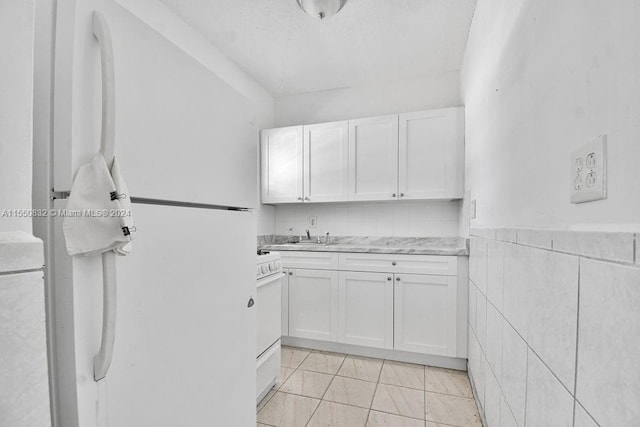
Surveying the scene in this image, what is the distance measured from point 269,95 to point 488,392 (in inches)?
127

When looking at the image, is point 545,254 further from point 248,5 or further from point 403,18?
point 248,5

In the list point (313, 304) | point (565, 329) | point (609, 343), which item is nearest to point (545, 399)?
point (565, 329)

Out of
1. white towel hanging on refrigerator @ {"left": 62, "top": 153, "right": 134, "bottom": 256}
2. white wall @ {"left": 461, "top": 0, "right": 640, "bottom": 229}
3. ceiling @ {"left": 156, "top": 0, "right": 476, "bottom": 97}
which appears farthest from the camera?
ceiling @ {"left": 156, "top": 0, "right": 476, "bottom": 97}

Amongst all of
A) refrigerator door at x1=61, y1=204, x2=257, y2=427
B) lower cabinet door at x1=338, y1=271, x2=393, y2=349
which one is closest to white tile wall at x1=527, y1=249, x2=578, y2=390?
refrigerator door at x1=61, y1=204, x2=257, y2=427

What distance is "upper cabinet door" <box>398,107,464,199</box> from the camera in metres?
2.57

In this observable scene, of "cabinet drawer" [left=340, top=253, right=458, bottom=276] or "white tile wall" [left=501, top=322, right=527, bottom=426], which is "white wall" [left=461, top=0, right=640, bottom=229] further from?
"cabinet drawer" [left=340, top=253, right=458, bottom=276]

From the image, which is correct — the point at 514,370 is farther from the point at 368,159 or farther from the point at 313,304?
the point at 368,159

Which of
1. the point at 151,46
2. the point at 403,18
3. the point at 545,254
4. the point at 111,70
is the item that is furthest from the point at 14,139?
the point at 403,18

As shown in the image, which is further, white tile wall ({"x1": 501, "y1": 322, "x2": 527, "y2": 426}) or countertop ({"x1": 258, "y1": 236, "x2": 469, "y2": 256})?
countertop ({"x1": 258, "y1": 236, "x2": 469, "y2": 256})

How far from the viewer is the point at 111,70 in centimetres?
71

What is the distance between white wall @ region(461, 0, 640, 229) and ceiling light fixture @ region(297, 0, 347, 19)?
858 mm

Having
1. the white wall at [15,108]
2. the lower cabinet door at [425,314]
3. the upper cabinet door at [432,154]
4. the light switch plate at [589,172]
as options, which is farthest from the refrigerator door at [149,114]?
the upper cabinet door at [432,154]

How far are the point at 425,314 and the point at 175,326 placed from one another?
1.95 meters

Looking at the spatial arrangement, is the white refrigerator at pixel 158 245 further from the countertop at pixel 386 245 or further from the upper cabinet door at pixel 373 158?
the upper cabinet door at pixel 373 158
